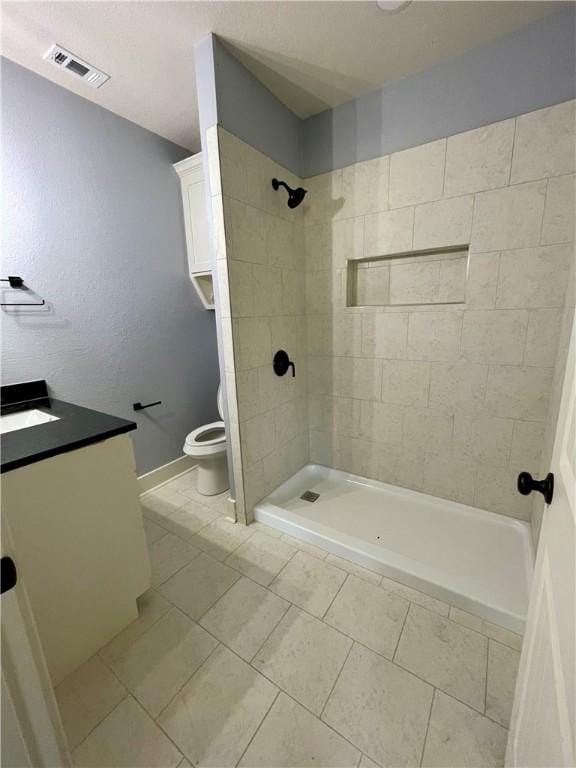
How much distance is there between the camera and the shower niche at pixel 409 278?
1760mm

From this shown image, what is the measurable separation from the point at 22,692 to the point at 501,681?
141cm

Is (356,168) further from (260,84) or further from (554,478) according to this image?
(554,478)

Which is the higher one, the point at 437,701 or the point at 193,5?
the point at 193,5

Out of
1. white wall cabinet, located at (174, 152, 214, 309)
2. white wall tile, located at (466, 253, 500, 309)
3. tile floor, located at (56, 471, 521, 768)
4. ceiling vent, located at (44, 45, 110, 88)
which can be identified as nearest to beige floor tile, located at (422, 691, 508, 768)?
tile floor, located at (56, 471, 521, 768)

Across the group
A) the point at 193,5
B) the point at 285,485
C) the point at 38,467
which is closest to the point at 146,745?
the point at 38,467

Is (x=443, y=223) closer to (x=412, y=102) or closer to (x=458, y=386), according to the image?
(x=412, y=102)

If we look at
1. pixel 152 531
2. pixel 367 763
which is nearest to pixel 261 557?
pixel 152 531

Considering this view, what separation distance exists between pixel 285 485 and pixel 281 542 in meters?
0.47

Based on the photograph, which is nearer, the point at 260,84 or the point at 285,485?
the point at 260,84

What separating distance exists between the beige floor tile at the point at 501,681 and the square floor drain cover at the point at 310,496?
1118mm

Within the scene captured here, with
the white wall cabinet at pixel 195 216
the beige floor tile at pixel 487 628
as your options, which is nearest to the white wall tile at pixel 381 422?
the beige floor tile at pixel 487 628

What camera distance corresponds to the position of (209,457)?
6.89 ft

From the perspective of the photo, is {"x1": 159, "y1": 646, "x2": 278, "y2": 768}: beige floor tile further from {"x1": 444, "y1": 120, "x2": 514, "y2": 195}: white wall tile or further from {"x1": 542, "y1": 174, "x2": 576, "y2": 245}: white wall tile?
{"x1": 444, "y1": 120, "x2": 514, "y2": 195}: white wall tile

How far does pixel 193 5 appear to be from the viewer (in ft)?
4.05
